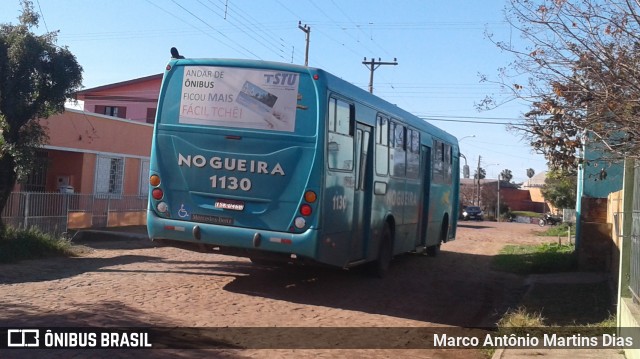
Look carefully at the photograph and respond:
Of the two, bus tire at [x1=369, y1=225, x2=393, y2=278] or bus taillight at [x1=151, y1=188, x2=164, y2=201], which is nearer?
bus taillight at [x1=151, y1=188, x2=164, y2=201]

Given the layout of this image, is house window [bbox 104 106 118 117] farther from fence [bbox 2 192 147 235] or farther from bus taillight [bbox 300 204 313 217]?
bus taillight [bbox 300 204 313 217]

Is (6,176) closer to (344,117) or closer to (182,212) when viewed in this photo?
(182,212)

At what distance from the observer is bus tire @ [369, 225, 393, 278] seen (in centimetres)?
1339

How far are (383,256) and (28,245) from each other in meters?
7.52

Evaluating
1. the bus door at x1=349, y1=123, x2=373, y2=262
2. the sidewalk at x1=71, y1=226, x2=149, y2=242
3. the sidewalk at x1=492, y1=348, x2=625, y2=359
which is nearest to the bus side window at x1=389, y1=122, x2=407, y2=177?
the bus door at x1=349, y1=123, x2=373, y2=262

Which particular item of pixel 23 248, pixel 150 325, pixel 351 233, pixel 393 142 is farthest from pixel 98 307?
pixel 393 142

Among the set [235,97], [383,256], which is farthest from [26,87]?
[383,256]

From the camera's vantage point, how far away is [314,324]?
899 centimetres

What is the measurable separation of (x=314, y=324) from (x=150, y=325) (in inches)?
85.5

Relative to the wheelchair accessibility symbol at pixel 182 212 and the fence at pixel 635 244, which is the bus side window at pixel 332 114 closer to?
the wheelchair accessibility symbol at pixel 182 212

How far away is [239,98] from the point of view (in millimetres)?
10391

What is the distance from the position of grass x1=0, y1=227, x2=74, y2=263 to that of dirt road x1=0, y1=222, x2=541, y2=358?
416mm

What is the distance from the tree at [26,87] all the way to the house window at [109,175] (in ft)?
29.0

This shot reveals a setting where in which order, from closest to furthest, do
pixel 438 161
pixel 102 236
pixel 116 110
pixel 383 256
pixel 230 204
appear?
pixel 230 204 < pixel 383 256 < pixel 438 161 < pixel 102 236 < pixel 116 110
